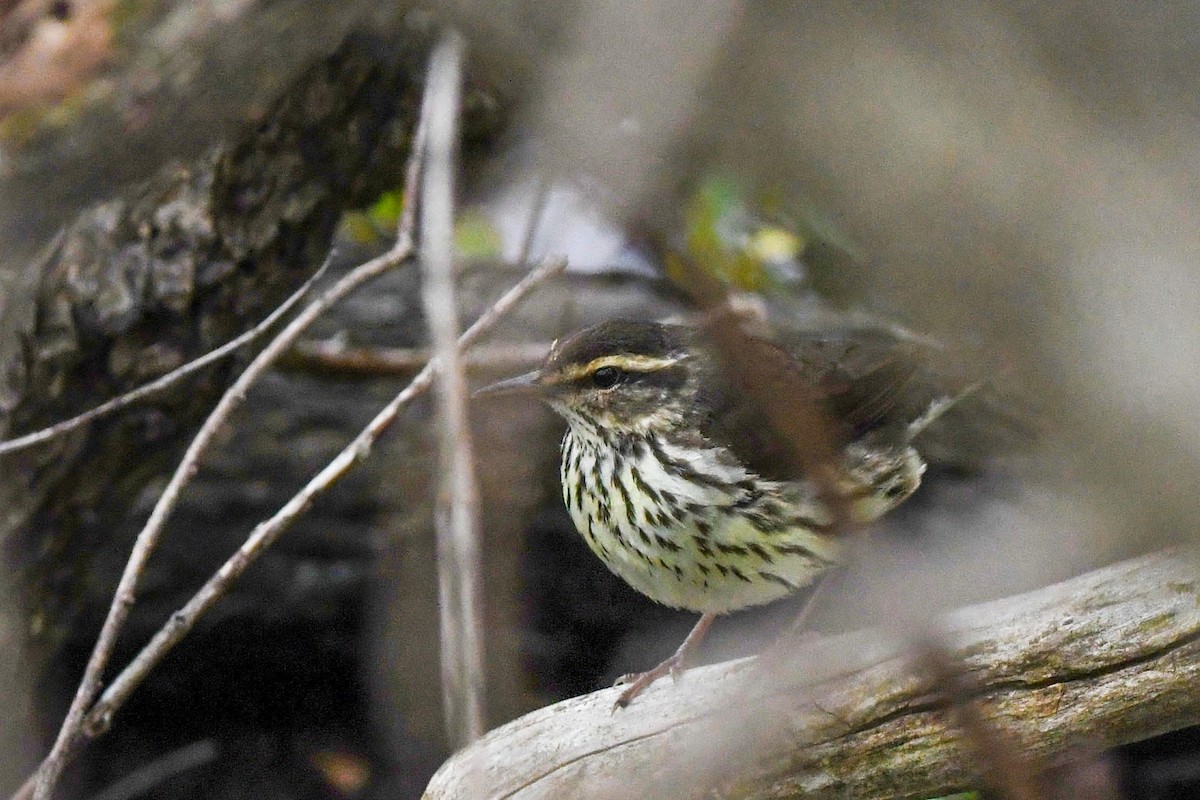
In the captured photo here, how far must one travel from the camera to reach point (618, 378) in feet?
11.2

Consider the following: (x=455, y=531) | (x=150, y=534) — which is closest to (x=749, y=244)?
(x=150, y=534)

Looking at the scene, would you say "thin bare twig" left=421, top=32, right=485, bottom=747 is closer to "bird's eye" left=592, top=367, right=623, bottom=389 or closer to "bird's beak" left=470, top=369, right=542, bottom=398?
"bird's beak" left=470, top=369, right=542, bottom=398

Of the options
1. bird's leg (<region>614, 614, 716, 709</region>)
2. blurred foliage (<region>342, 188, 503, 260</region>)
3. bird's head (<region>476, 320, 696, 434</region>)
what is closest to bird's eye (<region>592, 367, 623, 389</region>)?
bird's head (<region>476, 320, 696, 434</region>)

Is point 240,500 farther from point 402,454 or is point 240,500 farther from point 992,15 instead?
point 992,15

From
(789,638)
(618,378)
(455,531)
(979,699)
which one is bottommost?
(979,699)

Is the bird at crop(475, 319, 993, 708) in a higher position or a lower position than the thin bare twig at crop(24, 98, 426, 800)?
lower

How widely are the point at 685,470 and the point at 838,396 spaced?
54 cm

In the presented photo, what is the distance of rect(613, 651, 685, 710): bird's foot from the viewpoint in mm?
3385

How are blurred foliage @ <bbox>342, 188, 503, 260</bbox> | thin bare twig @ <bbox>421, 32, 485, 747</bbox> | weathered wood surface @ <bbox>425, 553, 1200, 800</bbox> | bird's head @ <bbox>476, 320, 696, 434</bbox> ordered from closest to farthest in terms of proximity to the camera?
thin bare twig @ <bbox>421, 32, 485, 747</bbox>, weathered wood surface @ <bbox>425, 553, 1200, 800</bbox>, bird's head @ <bbox>476, 320, 696, 434</bbox>, blurred foliage @ <bbox>342, 188, 503, 260</bbox>

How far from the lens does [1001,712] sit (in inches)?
118

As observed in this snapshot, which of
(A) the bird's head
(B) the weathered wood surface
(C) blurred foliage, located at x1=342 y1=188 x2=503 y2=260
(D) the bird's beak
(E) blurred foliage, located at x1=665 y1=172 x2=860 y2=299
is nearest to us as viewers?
(B) the weathered wood surface

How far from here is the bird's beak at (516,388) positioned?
10.6 ft

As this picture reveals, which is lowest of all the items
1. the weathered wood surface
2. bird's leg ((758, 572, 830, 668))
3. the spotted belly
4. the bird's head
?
the weathered wood surface

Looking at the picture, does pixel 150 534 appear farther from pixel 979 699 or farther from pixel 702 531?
pixel 979 699
